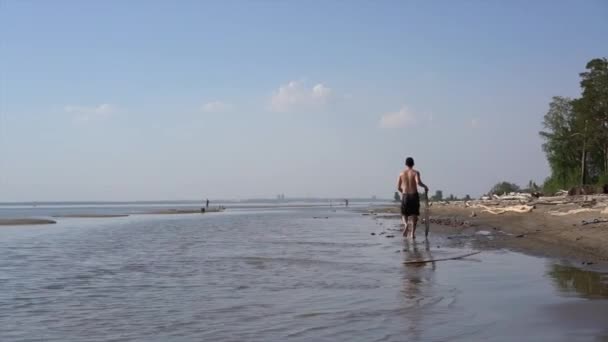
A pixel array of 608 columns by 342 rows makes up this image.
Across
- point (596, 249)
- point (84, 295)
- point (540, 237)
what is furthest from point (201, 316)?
point (540, 237)

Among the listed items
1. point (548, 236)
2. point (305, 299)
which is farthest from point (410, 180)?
point (305, 299)

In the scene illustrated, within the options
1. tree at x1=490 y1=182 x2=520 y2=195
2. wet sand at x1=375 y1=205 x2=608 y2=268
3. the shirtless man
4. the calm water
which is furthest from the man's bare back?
tree at x1=490 y1=182 x2=520 y2=195

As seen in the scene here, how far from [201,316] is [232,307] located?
623 millimetres

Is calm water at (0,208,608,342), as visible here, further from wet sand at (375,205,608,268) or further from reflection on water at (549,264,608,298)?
wet sand at (375,205,608,268)

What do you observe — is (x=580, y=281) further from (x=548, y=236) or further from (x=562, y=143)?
(x=562, y=143)

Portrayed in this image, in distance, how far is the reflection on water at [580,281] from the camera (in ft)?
24.1

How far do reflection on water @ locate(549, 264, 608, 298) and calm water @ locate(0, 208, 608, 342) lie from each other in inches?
0.6

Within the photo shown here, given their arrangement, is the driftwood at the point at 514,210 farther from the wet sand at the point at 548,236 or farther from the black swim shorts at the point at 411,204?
the black swim shorts at the point at 411,204

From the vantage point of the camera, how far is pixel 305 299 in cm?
789

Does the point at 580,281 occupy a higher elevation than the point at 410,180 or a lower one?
lower

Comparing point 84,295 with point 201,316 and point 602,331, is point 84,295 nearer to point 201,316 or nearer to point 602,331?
point 201,316

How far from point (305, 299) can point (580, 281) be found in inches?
154

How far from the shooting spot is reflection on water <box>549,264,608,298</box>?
7354 millimetres

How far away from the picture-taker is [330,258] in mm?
13156
